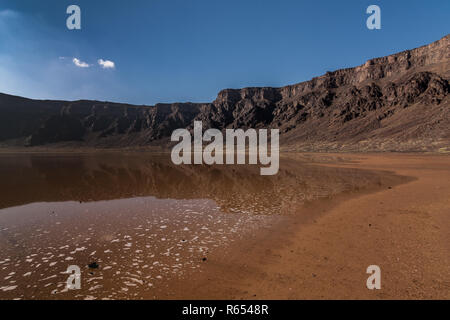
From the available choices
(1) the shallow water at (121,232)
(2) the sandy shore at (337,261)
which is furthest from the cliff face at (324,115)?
(1) the shallow water at (121,232)

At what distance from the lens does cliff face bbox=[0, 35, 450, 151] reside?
77.0 metres

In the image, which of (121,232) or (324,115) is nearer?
(121,232)

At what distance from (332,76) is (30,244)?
169 meters

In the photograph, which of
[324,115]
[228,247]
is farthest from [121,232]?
[324,115]

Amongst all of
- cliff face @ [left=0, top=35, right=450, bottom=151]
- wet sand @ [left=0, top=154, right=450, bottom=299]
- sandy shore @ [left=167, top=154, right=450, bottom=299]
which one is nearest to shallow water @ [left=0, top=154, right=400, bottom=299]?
wet sand @ [left=0, top=154, right=450, bottom=299]

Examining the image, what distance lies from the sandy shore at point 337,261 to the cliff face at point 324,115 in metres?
60.7

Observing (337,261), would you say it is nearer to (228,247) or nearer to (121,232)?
(228,247)

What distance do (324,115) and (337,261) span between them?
5239 inches

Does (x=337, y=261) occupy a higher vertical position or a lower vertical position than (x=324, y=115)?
lower

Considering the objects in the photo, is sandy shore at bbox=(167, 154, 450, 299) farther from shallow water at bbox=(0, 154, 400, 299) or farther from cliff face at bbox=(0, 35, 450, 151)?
cliff face at bbox=(0, 35, 450, 151)

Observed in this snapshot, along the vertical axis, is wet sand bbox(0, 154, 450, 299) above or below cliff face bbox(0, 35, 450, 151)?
below

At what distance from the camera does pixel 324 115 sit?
412 feet

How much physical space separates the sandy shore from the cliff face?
60.7 m
